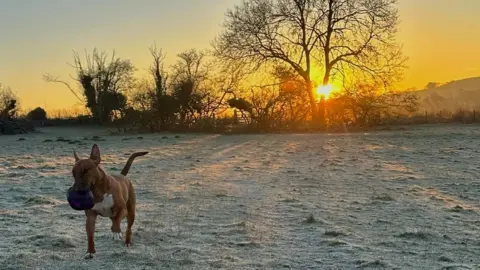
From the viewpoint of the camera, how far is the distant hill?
50.1 metres

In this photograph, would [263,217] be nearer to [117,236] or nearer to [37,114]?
[117,236]

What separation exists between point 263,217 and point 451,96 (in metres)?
72.7

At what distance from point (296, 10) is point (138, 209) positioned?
3544cm

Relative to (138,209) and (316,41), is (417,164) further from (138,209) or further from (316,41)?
(316,41)

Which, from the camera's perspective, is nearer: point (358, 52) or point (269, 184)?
point (269, 184)

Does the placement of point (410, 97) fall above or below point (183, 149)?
above

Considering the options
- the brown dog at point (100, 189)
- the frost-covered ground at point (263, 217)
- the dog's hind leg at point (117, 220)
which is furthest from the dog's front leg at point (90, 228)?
the dog's hind leg at point (117, 220)

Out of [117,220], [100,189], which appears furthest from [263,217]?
[100,189]

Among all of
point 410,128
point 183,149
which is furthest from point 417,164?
point 410,128

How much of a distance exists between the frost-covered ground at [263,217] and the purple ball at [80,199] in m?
0.80

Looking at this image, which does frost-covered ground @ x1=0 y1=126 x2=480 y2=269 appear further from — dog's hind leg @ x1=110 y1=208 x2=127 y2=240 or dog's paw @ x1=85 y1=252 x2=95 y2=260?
dog's hind leg @ x1=110 y1=208 x2=127 y2=240

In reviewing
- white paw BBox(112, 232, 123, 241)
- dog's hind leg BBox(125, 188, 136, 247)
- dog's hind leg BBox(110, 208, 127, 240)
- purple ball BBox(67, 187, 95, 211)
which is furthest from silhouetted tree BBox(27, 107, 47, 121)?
purple ball BBox(67, 187, 95, 211)

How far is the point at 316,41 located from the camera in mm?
44562

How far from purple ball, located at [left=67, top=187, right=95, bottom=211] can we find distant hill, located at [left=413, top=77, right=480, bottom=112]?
39710 mm
